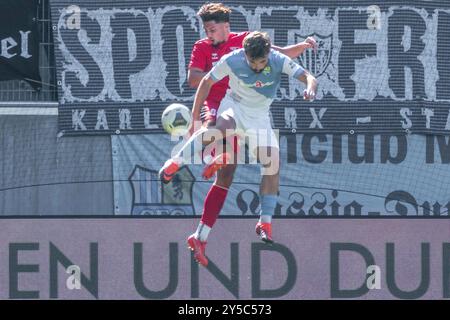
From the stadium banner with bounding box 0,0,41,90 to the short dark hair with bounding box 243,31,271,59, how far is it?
164 inches

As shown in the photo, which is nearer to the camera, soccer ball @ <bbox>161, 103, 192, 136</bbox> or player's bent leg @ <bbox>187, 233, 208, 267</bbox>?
player's bent leg @ <bbox>187, 233, 208, 267</bbox>

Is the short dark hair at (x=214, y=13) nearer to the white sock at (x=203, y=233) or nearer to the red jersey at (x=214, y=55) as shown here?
the red jersey at (x=214, y=55)

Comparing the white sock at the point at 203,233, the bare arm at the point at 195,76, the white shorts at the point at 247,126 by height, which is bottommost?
the white sock at the point at 203,233

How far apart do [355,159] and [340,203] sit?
18.2 inches

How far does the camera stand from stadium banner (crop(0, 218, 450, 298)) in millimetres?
10641

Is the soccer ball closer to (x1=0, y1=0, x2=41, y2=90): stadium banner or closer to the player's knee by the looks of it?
the player's knee

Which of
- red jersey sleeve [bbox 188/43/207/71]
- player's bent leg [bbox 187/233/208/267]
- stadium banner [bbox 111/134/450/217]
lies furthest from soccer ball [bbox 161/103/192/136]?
stadium banner [bbox 111/134/450/217]

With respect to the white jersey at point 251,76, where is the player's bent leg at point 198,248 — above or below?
below

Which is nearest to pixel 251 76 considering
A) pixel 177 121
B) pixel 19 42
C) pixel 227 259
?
pixel 177 121

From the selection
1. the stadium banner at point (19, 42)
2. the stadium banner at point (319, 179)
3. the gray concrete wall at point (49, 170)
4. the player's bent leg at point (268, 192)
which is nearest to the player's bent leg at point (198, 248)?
the player's bent leg at point (268, 192)

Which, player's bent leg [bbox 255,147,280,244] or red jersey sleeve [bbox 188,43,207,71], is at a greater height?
red jersey sleeve [bbox 188,43,207,71]

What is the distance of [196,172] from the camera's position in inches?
508

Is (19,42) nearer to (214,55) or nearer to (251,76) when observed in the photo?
(214,55)

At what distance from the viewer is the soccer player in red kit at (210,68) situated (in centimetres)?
992
